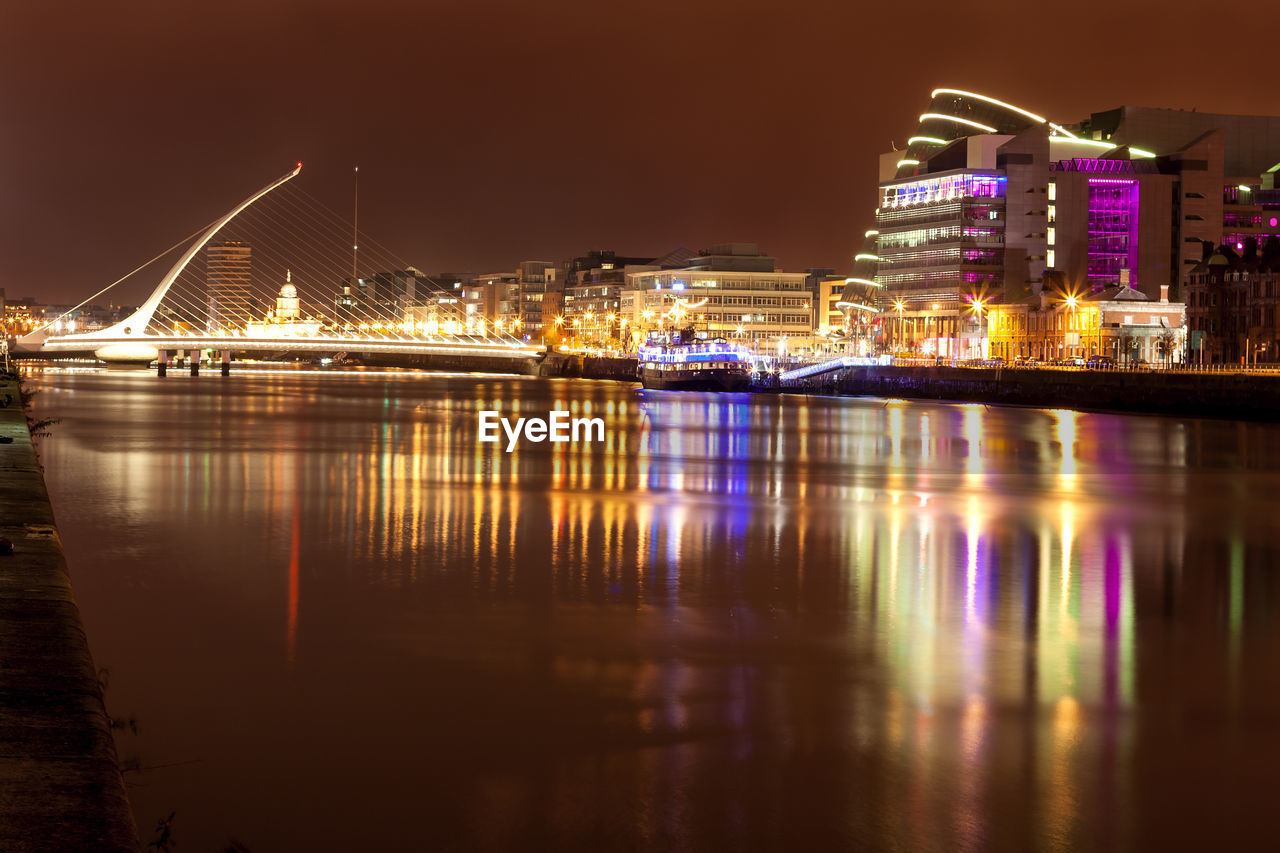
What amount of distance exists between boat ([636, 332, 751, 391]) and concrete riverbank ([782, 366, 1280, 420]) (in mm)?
4282

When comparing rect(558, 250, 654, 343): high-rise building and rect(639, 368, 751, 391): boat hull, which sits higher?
rect(558, 250, 654, 343): high-rise building

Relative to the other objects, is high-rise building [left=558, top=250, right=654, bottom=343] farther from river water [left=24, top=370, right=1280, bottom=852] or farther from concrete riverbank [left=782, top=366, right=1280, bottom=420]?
river water [left=24, top=370, right=1280, bottom=852]

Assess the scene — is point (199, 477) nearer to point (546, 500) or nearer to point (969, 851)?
point (546, 500)

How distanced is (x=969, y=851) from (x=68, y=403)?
59.9m

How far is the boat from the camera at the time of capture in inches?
3799

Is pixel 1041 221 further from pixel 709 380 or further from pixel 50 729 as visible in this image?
pixel 50 729

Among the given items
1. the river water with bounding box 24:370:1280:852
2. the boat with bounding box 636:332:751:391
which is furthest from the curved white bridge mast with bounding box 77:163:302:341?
the river water with bounding box 24:370:1280:852

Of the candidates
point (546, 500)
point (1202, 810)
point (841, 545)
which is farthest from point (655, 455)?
point (1202, 810)

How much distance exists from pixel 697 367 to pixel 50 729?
92474 mm

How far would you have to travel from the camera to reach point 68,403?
61.3 metres

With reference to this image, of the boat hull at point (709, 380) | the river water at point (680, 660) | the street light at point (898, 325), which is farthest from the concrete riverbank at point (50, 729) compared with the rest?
the street light at point (898, 325)

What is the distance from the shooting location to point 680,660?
11.9 metres

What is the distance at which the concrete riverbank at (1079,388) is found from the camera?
5803cm

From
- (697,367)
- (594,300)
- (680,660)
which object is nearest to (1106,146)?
(697,367)
